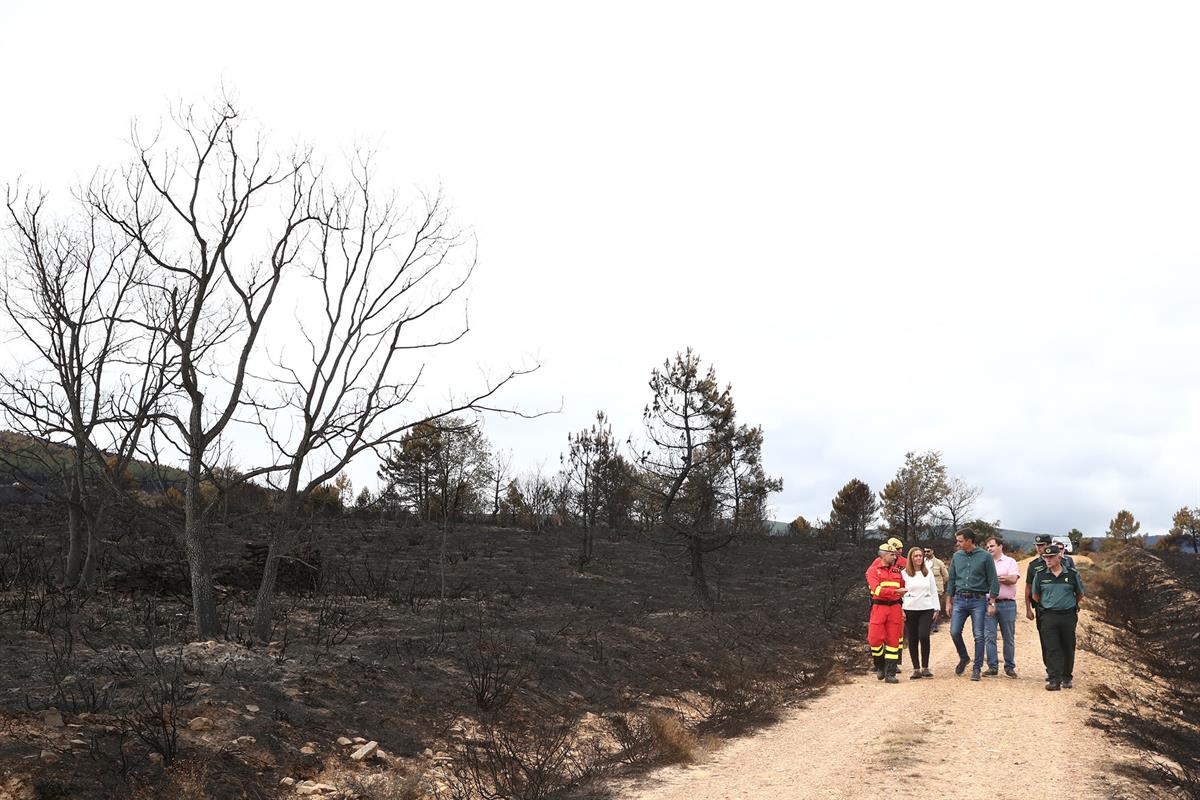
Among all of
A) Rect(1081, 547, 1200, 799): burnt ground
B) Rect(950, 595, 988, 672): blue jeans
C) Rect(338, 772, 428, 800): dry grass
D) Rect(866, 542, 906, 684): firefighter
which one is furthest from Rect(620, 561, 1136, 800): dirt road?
Rect(338, 772, 428, 800): dry grass

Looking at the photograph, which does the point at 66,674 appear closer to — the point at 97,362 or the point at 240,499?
the point at 97,362

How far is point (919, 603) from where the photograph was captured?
1120 cm

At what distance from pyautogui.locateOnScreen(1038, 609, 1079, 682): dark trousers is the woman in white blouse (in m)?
1.47

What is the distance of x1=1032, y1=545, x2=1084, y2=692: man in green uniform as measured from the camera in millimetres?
10047

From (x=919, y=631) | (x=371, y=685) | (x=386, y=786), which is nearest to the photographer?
(x=386, y=786)

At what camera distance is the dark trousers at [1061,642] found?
10.0 m

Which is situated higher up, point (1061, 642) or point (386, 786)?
point (1061, 642)

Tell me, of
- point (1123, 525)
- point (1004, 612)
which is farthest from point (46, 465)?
point (1123, 525)

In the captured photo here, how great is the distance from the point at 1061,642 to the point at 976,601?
1.11 metres

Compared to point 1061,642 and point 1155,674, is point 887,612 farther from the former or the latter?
point 1155,674

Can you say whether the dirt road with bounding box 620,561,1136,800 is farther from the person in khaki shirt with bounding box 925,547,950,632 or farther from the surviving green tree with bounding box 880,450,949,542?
the surviving green tree with bounding box 880,450,949,542

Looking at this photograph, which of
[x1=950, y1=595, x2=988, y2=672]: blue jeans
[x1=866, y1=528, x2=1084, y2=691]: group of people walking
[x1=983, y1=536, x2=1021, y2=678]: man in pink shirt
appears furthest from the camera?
[x1=983, y1=536, x2=1021, y2=678]: man in pink shirt

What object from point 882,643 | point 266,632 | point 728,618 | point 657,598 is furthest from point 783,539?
point 266,632

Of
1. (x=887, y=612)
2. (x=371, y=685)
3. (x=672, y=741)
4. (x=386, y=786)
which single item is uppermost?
(x=887, y=612)
